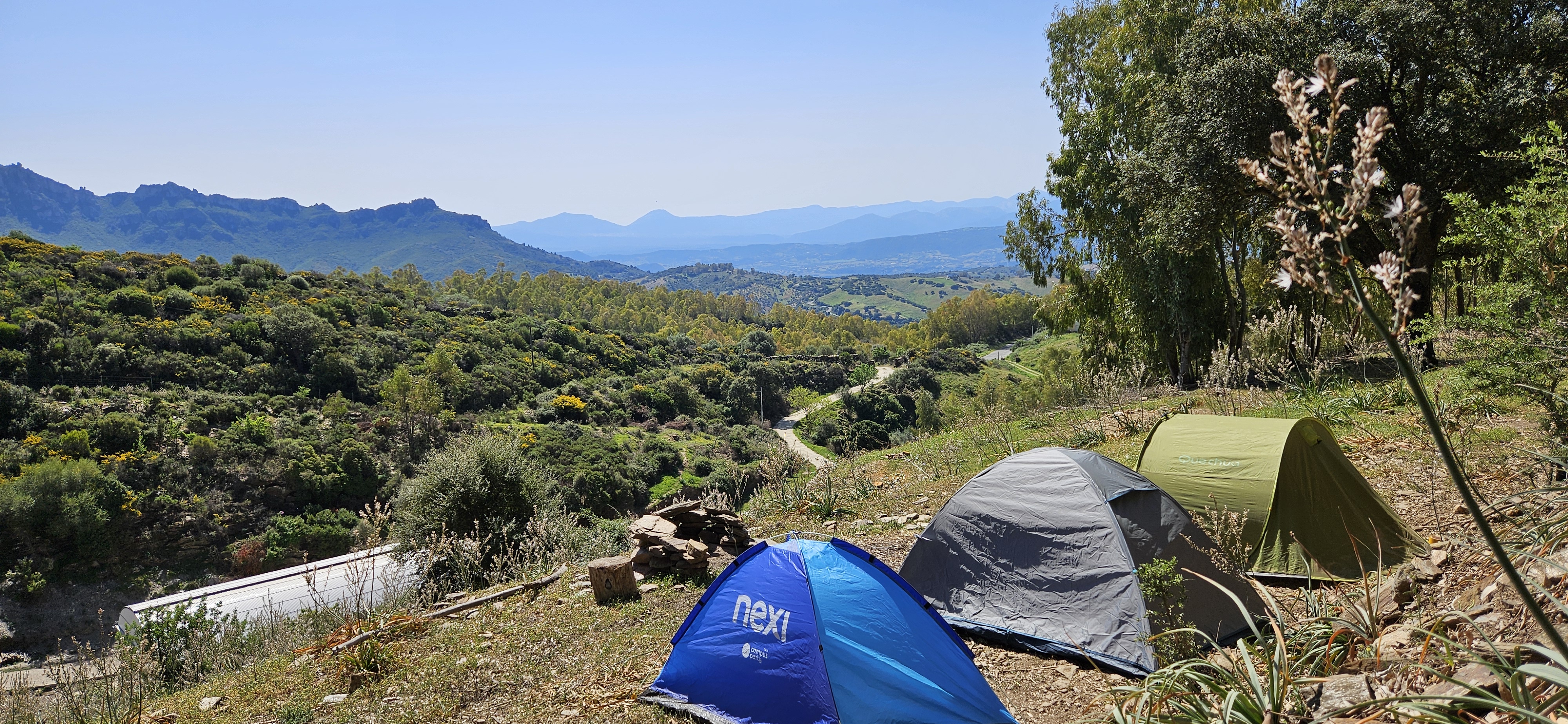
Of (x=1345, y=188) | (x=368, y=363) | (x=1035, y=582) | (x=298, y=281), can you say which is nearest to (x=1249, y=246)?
(x=1035, y=582)

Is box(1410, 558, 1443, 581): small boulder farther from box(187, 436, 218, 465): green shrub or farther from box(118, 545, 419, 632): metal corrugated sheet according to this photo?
box(187, 436, 218, 465): green shrub

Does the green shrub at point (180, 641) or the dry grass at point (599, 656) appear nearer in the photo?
the dry grass at point (599, 656)

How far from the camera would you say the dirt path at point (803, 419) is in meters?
52.4

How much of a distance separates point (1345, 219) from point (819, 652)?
16.1ft

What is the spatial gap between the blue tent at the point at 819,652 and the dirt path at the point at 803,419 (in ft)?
127

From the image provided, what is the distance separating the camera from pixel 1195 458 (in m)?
7.70

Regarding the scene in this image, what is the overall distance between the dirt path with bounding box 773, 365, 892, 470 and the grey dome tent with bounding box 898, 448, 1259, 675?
37.7m

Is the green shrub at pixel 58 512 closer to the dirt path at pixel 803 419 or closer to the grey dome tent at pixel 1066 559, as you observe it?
the dirt path at pixel 803 419

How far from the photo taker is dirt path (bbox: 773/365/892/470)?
52375 millimetres

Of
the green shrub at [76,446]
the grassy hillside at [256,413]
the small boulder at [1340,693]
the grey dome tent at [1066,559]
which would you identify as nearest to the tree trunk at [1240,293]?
the grassy hillside at [256,413]

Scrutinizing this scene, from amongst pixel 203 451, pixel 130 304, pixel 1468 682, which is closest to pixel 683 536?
pixel 1468 682

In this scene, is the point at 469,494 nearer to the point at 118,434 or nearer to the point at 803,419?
the point at 118,434

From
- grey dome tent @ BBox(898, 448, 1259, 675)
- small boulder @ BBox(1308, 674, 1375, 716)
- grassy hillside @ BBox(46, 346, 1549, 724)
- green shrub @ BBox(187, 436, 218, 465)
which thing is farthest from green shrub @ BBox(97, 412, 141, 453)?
small boulder @ BBox(1308, 674, 1375, 716)

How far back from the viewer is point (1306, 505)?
7094mm
